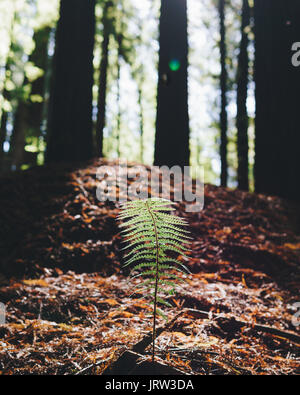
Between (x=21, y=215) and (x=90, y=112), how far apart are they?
8.26ft

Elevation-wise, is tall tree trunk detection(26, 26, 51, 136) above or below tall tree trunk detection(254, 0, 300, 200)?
above

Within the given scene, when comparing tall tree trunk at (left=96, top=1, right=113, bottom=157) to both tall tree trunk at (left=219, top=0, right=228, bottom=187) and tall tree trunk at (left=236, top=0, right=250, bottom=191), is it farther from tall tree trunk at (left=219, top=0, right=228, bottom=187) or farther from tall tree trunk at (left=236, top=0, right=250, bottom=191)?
tall tree trunk at (left=236, top=0, right=250, bottom=191)

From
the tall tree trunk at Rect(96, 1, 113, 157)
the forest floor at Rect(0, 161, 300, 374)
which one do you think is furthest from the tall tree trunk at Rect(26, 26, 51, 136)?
the forest floor at Rect(0, 161, 300, 374)

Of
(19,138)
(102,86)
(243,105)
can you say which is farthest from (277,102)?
(19,138)

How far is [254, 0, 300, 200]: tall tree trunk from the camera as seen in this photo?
4.74 m

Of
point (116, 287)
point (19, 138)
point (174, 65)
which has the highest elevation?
point (174, 65)

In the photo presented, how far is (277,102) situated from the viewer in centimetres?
493

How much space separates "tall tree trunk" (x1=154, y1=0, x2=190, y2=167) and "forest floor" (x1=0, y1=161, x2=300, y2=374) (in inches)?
47.4

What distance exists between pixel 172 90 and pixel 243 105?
624 cm

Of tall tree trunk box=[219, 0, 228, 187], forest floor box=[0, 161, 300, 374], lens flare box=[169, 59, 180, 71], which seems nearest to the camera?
forest floor box=[0, 161, 300, 374]

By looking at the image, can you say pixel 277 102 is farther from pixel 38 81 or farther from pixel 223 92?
pixel 38 81

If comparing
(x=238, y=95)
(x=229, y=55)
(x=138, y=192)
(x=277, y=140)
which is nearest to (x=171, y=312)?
(x=138, y=192)

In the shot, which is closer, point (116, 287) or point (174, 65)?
point (116, 287)

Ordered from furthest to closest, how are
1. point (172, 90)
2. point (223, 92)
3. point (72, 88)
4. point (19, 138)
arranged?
point (19, 138), point (223, 92), point (172, 90), point (72, 88)
